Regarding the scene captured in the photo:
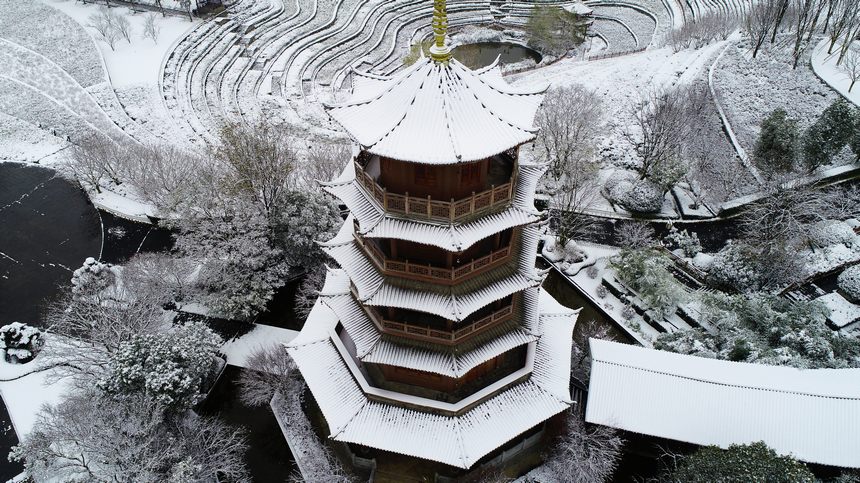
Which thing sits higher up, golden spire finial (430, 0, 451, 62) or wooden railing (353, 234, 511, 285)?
golden spire finial (430, 0, 451, 62)

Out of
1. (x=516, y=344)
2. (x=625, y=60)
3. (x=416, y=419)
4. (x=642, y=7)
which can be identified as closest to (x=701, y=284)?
(x=516, y=344)

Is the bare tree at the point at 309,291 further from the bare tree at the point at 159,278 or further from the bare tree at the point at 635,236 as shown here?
the bare tree at the point at 635,236

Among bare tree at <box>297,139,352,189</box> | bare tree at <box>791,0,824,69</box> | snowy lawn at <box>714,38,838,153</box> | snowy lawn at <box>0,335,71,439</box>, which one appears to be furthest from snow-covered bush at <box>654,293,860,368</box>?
snowy lawn at <box>0,335,71,439</box>

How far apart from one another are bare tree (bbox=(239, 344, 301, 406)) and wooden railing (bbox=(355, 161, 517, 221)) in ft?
51.5

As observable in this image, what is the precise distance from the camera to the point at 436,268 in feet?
74.5

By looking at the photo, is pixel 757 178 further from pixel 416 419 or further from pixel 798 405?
pixel 416 419

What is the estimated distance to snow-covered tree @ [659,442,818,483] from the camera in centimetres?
2439

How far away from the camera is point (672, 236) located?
45.5 metres

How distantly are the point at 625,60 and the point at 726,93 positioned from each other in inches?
564

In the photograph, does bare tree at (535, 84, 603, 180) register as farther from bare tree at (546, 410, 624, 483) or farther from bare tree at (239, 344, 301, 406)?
bare tree at (239, 344, 301, 406)

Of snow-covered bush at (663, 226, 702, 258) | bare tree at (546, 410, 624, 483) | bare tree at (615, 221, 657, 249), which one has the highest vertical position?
bare tree at (615, 221, 657, 249)

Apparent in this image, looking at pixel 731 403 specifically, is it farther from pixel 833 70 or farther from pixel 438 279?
pixel 833 70

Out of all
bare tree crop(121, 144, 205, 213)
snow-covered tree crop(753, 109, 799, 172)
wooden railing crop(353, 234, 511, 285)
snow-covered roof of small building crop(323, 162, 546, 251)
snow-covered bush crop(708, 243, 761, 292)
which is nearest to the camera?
snow-covered roof of small building crop(323, 162, 546, 251)

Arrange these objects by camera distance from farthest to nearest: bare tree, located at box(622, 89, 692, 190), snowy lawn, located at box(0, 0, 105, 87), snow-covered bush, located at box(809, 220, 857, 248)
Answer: snowy lawn, located at box(0, 0, 105, 87), bare tree, located at box(622, 89, 692, 190), snow-covered bush, located at box(809, 220, 857, 248)
